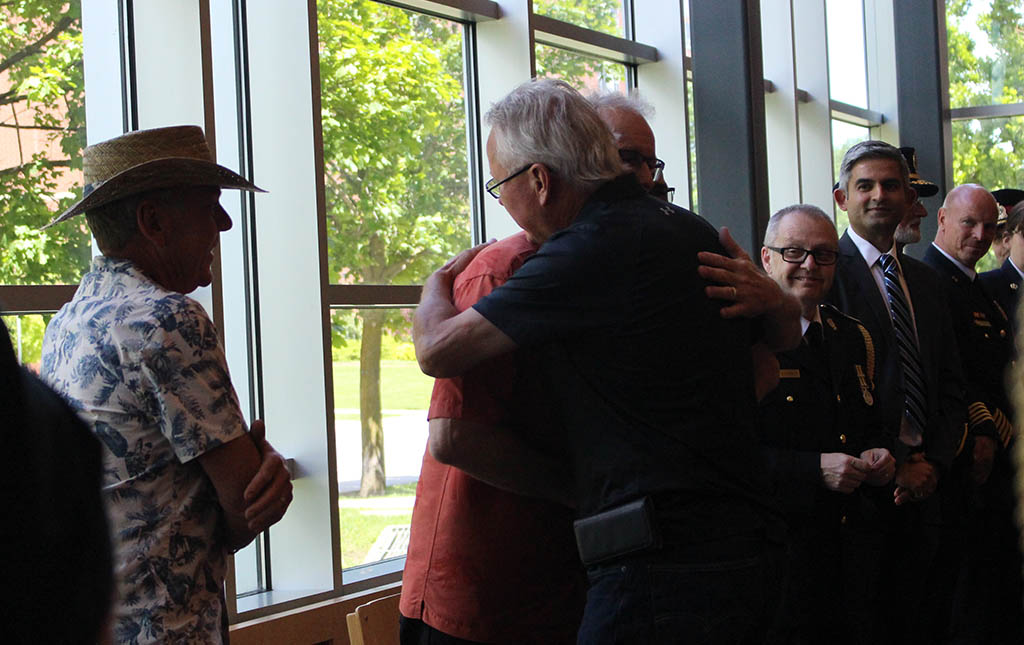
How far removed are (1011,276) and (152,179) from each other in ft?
14.8

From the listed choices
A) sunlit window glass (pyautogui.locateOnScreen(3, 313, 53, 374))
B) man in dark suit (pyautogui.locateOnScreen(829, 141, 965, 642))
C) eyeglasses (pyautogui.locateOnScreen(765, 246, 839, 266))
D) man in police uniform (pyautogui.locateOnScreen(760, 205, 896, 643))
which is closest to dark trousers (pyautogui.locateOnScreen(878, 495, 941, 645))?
man in dark suit (pyautogui.locateOnScreen(829, 141, 965, 642))

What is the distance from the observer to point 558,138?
69.7 inches

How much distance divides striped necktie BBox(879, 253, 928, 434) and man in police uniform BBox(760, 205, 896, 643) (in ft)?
1.69

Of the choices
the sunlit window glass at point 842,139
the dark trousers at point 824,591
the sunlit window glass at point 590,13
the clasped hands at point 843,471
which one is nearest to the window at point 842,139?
the sunlit window glass at point 842,139

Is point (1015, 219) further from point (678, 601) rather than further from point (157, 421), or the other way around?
point (157, 421)

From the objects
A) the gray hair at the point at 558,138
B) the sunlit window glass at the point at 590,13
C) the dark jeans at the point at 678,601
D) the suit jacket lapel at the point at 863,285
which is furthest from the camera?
the sunlit window glass at the point at 590,13

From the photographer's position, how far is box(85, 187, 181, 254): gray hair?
1809 mm

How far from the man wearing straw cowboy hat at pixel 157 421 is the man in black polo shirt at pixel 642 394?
35cm

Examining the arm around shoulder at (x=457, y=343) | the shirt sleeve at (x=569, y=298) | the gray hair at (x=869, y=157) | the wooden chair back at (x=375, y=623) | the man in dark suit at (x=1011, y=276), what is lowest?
the wooden chair back at (x=375, y=623)

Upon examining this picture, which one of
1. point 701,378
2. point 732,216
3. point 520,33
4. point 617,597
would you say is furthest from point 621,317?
point 732,216

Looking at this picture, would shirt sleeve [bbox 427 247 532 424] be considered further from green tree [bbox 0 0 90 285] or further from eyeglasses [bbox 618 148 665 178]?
green tree [bbox 0 0 90 285]

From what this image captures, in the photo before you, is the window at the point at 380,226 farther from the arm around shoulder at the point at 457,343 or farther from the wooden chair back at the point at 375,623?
the arm around shoulder at the point at 457,343

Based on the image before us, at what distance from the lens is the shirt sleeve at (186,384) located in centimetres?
165

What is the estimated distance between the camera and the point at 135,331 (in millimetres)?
1657
